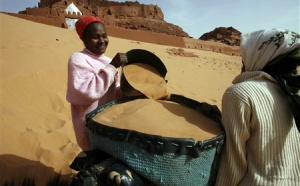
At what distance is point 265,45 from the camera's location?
1498 millimetres

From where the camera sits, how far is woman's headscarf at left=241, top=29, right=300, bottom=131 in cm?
141

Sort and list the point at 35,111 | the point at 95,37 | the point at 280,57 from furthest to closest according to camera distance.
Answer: the point at 35,111
the point at 95,37
the point at 280,57

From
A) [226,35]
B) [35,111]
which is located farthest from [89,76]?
[226,35]

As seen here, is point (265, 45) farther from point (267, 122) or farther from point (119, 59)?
point (119, 59)

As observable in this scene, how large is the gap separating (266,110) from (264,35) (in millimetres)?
434

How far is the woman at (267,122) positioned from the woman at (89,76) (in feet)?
2.83

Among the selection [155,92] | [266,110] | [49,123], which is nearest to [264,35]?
[266,110]

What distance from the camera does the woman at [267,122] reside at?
136 centimetres

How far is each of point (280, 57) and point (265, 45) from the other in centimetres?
10

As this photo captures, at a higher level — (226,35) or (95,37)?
(95,37)

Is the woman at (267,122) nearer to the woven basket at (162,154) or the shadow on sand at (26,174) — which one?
the woven basket at (162,154)

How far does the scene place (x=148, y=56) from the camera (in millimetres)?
2225

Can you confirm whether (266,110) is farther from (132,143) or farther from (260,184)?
(132,143)

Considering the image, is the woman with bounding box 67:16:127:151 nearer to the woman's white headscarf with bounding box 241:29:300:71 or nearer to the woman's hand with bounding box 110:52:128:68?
the woman's hand with bounding box 110:52:128:68
